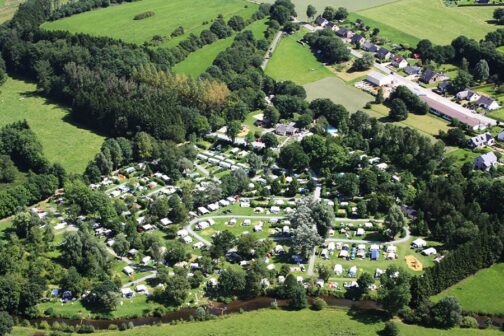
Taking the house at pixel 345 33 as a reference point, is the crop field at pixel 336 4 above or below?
above

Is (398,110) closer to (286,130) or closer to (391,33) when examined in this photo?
(286,130)

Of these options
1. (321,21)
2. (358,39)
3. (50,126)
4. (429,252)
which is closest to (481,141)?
(429,252)

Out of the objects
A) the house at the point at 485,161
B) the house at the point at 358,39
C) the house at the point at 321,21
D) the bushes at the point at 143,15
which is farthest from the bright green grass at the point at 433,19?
the bushes at the point at 143,15

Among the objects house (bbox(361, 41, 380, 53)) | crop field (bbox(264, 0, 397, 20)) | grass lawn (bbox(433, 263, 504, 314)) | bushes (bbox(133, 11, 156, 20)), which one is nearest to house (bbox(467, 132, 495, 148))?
grass lawn (bbox(433, 263, 504, 314))

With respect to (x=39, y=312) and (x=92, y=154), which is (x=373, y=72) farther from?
(x=39, y=312)

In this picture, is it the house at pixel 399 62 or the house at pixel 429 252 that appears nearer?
the house at pixel 429 252

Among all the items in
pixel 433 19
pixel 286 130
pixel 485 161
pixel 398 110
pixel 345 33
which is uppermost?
pixel 433 19

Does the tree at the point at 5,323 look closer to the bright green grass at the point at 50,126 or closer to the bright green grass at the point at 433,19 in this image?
the bright green grass at the point at 50,126
